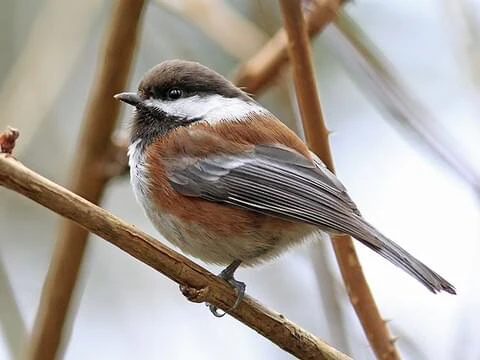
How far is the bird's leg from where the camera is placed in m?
1.95

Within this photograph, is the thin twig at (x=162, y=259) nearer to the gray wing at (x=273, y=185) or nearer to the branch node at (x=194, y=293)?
the branch node at (x=194, y=293)

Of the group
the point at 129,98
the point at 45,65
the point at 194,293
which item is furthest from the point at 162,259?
the point at 45,65

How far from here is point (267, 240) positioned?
2.20 m

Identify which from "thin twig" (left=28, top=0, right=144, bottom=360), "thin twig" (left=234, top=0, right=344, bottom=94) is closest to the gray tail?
"thin twig" (left=234, top=0, right=344, bottom=94)

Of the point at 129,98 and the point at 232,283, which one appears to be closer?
the point at 232,283

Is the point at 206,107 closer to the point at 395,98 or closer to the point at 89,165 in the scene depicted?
the point at 89,165

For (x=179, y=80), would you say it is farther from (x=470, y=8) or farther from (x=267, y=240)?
(x=470, y=8)

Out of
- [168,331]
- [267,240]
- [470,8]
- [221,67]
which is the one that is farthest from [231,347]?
[221,67]

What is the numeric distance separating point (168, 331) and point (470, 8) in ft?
5.90

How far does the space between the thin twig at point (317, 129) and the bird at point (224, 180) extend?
0.11 m

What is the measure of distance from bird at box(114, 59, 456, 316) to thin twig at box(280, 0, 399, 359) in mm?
106

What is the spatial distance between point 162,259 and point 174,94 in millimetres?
794

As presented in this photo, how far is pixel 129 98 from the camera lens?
2.32 meters

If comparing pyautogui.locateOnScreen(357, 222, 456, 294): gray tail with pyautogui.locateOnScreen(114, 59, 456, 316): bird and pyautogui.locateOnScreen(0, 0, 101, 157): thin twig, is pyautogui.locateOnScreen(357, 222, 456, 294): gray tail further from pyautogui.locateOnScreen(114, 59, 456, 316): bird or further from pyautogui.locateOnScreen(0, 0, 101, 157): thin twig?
pyautogui.locateOnScreen(0, 0, 101, 157): thin twig
